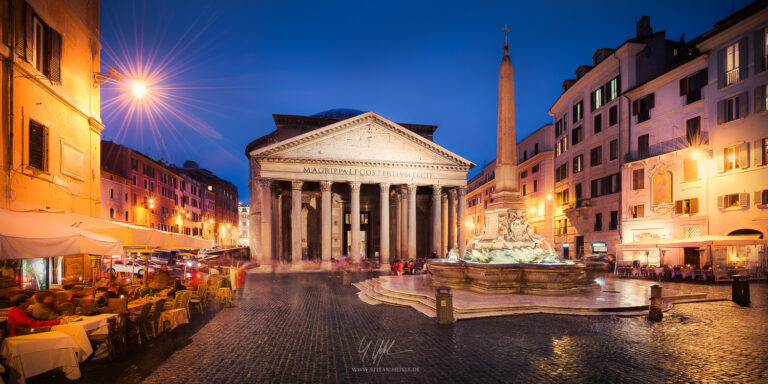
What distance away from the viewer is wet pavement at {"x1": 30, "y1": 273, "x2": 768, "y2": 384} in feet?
19.2

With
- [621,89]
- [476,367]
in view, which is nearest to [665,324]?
[476,367]

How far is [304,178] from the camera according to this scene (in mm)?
31812

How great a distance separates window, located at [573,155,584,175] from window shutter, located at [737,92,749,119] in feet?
41.2

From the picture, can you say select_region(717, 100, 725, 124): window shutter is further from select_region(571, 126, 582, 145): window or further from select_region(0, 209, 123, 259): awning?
select_region(0, 209, 123, 259): awning

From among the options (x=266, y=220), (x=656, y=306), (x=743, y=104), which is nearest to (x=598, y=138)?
(x=743, y=104)

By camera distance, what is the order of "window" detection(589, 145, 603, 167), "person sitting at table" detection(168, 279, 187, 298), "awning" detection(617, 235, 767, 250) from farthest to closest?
"window" detection(589, 145, 603, 167), "awning" detection(617, 235, 767, 250), "person sitting at table" detection(168, 279, 187, 298)

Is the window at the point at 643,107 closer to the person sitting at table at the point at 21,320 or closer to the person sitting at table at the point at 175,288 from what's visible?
the person sitting at table at the point at 175,288

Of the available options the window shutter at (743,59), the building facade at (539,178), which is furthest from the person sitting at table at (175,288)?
the building facade at (539,178)

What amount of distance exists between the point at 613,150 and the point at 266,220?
86.5ft

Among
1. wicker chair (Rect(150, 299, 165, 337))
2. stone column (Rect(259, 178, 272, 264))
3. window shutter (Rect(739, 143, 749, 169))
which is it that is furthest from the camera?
stone column (Rect(259, 178, 272, 264))

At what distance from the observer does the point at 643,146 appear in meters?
25.9

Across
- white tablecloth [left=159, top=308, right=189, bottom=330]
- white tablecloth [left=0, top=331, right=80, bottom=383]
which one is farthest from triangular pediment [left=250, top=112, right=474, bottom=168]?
white tablecloth [left=0, top=331, right=80, bottom=383]

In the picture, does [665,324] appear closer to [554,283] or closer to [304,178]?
[554,283]

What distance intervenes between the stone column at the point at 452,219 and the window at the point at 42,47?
95.9 feet
